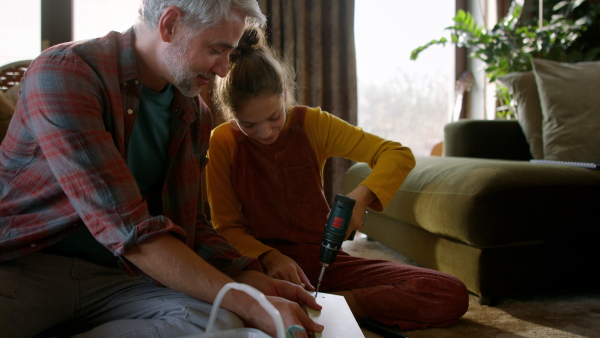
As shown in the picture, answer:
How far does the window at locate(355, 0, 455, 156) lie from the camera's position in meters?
3.78

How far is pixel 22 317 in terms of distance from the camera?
0.94 meters

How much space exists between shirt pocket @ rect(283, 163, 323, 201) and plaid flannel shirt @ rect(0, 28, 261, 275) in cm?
41

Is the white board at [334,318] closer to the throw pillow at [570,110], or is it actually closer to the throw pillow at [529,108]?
the throw pillow at [570,110]

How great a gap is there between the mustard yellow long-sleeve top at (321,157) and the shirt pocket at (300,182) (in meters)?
0.07

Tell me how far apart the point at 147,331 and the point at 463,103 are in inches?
134

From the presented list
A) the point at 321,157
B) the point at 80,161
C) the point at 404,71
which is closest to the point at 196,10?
the point at 80,161

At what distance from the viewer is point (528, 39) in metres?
3.19

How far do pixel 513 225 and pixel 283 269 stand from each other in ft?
2.34

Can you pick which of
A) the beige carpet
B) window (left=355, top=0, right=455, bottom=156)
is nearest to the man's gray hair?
the beige carpet

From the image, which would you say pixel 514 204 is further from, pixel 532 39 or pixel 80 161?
pixel 532 39

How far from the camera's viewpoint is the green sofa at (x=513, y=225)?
5.07 feet

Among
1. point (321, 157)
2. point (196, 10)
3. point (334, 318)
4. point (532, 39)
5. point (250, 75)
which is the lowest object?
point (334, 318)

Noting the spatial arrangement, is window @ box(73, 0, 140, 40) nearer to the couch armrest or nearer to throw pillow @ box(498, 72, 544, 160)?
the couch armrest

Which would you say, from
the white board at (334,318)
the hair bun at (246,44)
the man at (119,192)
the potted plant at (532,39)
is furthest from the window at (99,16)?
the white board at (334,318)
